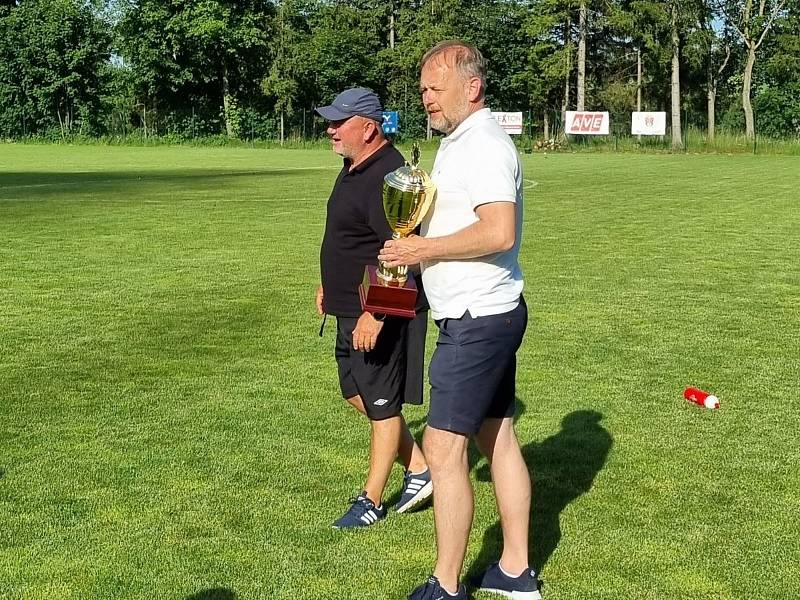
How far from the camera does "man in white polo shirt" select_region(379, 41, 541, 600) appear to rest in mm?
3568

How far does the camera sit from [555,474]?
5637 millimetres

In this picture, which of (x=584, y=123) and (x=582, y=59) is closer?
(x=584, y=123)

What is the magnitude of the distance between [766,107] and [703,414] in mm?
57836

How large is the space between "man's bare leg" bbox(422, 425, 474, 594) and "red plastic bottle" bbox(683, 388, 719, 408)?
3491mm

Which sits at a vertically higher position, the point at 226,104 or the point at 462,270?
the point at 226,104

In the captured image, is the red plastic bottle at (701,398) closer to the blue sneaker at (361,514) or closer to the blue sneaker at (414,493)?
the blue sneaker at (414,493)

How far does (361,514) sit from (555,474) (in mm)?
1228

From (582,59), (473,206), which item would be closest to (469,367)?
(473,206)

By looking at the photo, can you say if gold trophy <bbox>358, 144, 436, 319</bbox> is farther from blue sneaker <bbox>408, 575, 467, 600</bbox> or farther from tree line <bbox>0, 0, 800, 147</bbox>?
tree line <bbox>0, 0, 800, 147</bbox>

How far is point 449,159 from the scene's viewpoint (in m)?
3.70

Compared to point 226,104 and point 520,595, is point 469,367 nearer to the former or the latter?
point 520,595

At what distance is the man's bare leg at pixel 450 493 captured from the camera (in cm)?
379

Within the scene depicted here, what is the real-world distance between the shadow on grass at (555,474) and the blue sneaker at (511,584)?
0.16m

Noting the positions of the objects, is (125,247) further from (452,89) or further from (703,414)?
(452,89)
